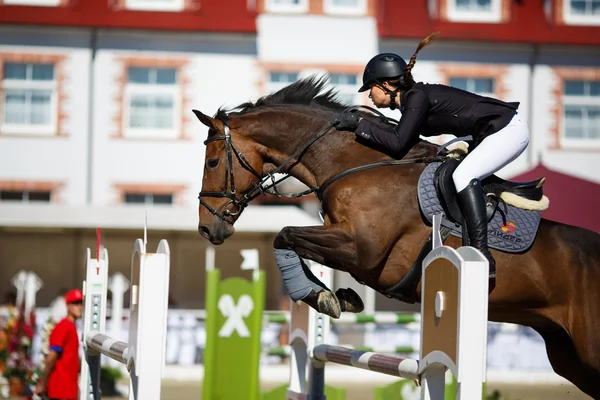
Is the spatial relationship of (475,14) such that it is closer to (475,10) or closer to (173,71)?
(475,10)

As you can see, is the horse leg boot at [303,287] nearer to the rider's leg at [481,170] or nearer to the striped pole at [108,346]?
the rider's leg at [481,170]

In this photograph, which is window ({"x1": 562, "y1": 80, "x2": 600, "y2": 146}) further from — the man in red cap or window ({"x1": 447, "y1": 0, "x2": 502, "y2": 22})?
the man in red cap

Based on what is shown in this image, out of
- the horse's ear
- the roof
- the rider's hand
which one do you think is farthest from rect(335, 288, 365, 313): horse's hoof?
the roof

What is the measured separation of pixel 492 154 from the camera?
469 cm

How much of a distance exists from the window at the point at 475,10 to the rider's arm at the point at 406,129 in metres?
14.9

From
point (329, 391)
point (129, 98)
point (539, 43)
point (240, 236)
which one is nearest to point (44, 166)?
point (129, 98)

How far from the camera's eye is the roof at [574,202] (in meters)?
9.09

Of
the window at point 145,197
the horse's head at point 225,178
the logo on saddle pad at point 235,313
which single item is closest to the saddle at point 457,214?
the horse's head at point 225,178

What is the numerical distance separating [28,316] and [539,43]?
1175 cm

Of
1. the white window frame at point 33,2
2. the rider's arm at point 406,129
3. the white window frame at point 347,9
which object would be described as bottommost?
the rider's arm at point 406,129

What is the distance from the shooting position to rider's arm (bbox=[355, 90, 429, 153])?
4652 mm

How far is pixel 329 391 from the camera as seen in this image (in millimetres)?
6434

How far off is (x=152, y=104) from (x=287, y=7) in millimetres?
3245

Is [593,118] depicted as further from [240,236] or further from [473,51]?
[240,236]
